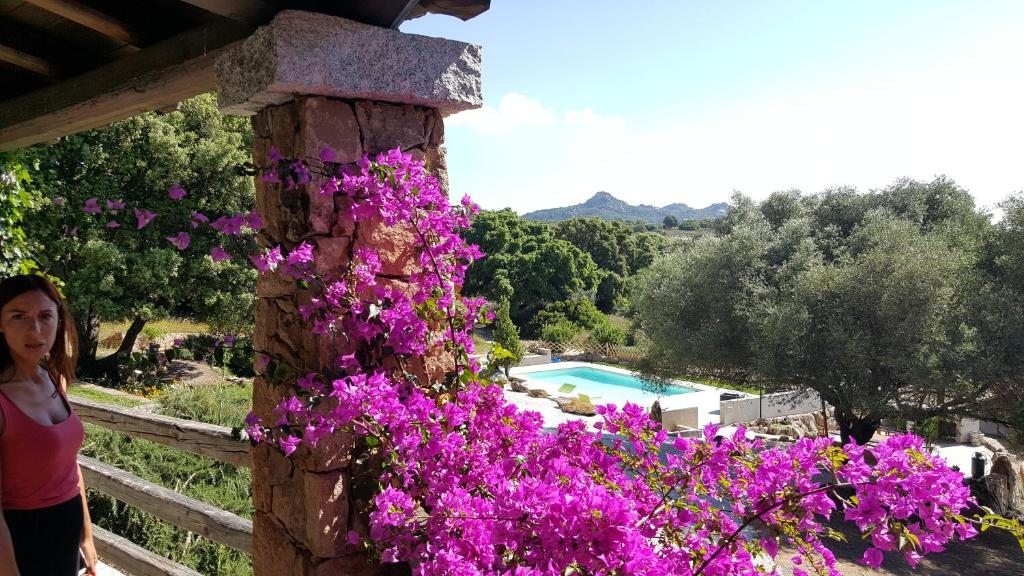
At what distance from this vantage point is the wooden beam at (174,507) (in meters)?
2.57

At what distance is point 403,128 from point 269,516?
113 centimetres

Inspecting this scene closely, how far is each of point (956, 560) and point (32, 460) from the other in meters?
10.3

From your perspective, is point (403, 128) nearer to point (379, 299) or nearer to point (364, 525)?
point (379, 299)

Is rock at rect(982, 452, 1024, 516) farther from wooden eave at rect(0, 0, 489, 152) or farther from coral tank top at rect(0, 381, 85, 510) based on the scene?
coral tank top at rect(0, 381, 85, 510)

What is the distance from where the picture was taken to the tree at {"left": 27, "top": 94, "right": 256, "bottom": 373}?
37.4 ft

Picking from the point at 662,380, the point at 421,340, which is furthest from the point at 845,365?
the point at 421,340

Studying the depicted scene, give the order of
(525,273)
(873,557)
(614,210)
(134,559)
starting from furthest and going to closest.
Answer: (614,210) → (525,273) → (134,559) → (873,557)

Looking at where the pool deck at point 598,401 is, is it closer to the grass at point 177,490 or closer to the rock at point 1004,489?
the rock at point 1004,489

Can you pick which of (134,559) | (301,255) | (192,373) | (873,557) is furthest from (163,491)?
(192,373)

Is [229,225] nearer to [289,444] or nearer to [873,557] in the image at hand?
[289,444]

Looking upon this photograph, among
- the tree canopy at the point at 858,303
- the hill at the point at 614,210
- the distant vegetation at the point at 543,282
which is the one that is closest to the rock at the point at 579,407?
the tree canopy at the point at 858,303

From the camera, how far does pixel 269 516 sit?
185cm

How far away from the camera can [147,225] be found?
12141mm

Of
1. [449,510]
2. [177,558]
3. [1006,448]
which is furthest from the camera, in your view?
[1006,448]
